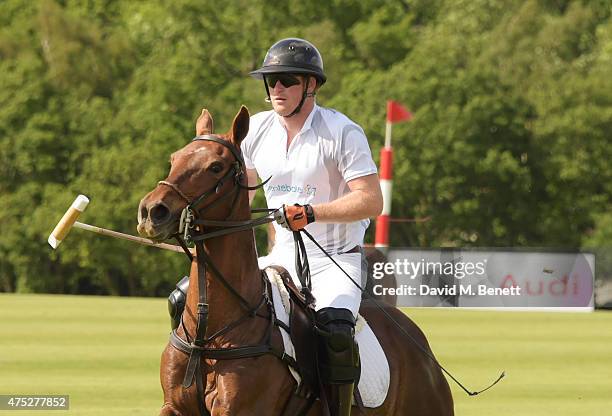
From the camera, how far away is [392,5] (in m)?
52.3

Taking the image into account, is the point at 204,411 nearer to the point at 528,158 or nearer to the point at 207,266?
the point at 207,266

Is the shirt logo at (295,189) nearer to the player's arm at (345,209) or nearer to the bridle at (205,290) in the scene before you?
the player's arm at (345,209)

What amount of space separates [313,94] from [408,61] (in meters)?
38.7

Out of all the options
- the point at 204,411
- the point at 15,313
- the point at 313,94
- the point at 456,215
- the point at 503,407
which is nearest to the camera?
the point at 204,411

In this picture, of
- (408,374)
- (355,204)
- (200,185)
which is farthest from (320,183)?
(408,374)

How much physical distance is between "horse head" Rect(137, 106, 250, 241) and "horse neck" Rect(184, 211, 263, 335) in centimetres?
13

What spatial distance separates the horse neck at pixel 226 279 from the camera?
220 inches

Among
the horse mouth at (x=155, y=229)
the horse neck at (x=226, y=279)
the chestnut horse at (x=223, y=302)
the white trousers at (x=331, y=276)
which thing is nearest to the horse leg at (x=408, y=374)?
the white trousers at (x=331, y=276)

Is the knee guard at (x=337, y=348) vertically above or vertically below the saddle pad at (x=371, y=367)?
above

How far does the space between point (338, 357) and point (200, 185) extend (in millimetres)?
1080

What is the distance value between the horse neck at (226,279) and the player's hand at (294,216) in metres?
0.14

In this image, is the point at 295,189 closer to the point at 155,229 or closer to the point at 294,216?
the point at 294,216

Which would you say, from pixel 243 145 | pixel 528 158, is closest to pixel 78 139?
pixel 528 158

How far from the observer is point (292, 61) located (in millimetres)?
6207
